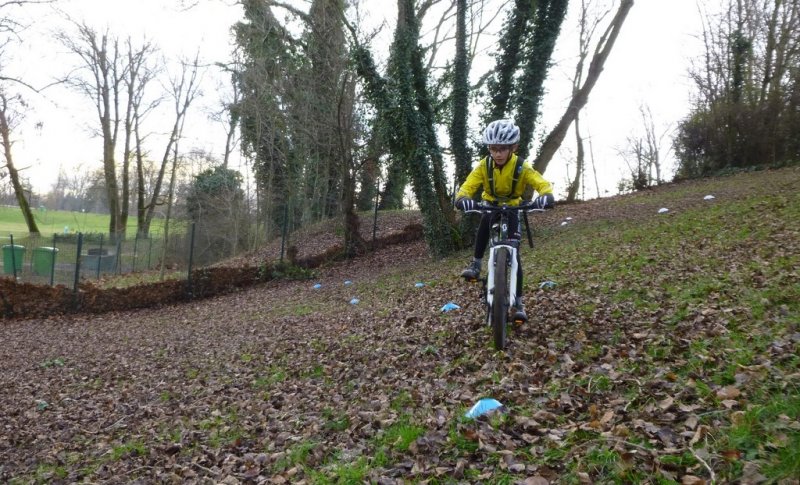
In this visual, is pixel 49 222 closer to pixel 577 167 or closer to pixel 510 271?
pixel 577 167

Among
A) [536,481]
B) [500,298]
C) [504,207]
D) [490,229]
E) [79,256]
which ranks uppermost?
[504,207]

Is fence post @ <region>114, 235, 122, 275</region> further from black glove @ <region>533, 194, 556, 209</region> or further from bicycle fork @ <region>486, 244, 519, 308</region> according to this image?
black glove @ <region>533, 194, 556, 209</region>

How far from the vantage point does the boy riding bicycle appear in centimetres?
518

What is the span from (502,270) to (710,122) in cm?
2192

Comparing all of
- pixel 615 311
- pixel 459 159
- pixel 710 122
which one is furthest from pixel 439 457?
pixel 710 122

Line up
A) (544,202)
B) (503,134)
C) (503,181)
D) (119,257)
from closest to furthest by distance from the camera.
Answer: (544,202), (503,134), (503,181), (119,257)

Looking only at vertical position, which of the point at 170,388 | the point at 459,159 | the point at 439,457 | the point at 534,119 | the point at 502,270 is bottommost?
the point at 170,388

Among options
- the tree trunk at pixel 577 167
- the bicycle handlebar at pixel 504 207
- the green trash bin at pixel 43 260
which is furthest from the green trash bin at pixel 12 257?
the tree trunk at pixel 577 167

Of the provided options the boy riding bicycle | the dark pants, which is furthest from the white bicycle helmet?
the dark pants

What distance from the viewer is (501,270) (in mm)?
5051

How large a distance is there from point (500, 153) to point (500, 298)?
4.66ft

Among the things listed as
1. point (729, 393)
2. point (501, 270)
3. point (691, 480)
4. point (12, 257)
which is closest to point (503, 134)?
point (501, 270)

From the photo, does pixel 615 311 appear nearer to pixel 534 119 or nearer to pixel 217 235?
pixel 534 119

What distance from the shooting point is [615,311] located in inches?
245
